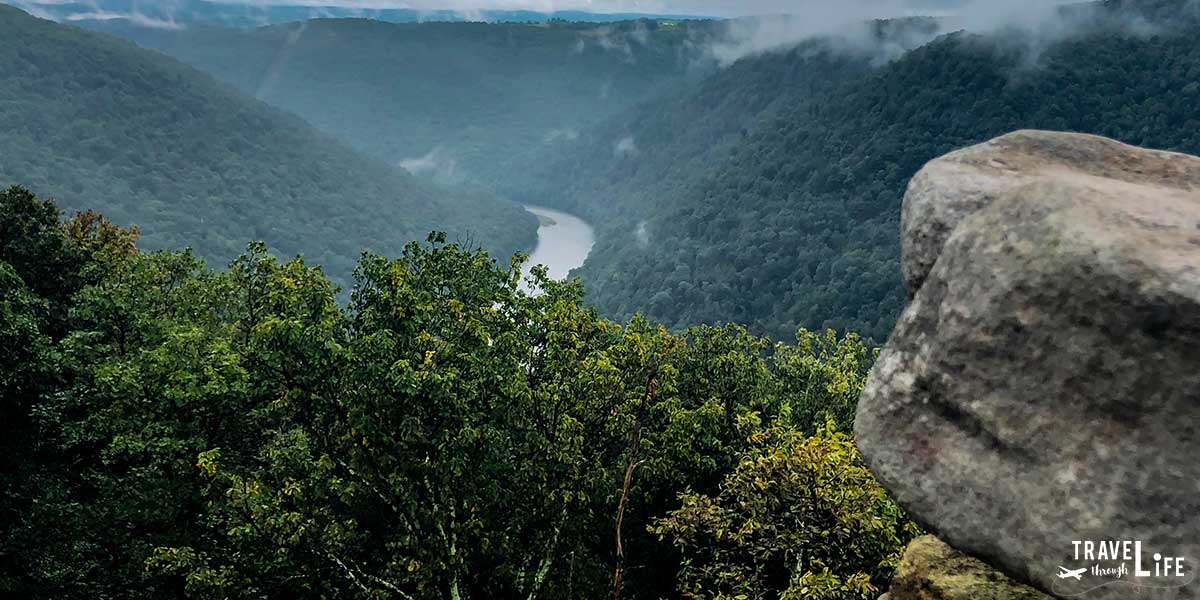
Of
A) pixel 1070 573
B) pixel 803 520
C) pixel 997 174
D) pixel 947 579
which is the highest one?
pixel 997 174

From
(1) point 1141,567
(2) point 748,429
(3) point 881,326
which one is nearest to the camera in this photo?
(1) point 1141,567

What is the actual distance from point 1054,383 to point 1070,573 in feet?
6.91

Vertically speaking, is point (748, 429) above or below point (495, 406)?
below

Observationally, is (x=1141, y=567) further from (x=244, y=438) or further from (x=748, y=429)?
(x=244, y=438)

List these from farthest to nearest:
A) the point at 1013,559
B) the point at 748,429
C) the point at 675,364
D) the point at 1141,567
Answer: the point at 675,364
the point at 748,429
the point at 1013,559
the point at 1141,567

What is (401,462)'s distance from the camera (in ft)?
58.5

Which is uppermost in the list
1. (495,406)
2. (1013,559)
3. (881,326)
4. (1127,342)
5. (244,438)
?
(1127,342)

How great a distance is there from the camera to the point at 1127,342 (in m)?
7.86

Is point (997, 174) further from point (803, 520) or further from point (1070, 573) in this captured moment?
point (803, 520)

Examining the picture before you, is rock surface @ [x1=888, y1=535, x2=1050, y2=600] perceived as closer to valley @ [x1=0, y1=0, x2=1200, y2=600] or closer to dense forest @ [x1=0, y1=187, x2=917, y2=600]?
valley @ [x1=0, y1=0, x2=1200, y2=600]

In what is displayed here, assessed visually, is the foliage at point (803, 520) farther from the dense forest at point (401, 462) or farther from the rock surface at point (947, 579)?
the rock surface at point (947, 579)

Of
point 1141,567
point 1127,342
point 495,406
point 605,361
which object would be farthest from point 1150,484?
point 495,406

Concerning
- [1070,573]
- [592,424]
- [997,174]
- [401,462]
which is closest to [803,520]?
[592,424]

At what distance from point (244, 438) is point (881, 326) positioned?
151135mm
